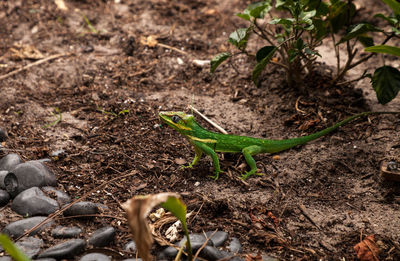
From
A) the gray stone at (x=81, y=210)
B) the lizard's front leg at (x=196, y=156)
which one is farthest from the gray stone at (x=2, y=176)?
the lizard's front leg at (x=196, y=156)

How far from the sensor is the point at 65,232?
2.68 m

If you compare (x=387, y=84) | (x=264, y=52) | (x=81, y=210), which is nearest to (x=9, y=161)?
(x=81, y=210)

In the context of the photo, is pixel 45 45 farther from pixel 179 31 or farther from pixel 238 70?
pixel 238 70

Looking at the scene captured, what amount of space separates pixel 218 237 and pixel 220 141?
108cm

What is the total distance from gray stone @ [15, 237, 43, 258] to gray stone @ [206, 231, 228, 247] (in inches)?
47.2

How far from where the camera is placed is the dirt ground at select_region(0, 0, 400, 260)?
2.95 metres

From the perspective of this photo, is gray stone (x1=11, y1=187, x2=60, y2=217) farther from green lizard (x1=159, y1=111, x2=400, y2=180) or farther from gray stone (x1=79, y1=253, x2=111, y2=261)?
green lizard (x1=159, y1=111, x2=400, y2=180)

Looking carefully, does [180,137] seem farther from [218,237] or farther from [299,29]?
[299,29]

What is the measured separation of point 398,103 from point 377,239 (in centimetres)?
214

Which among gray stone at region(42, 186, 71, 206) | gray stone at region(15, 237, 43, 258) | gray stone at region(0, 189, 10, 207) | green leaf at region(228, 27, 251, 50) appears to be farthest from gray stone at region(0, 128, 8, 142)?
green leaf at region(228, 27, 251, 50)

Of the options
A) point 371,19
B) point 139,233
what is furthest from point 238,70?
point 139,233

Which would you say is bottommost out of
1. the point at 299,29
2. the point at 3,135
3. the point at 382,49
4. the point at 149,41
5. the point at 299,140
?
the point at 299,140

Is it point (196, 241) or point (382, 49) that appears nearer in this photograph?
point (196, 241)

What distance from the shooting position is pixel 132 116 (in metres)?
4.06
